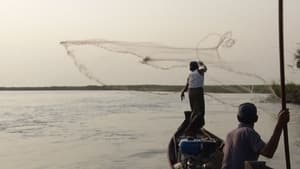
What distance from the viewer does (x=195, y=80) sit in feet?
41.9

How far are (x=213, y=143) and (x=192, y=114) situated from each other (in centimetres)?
346

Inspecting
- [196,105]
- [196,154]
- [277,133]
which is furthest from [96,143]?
[277,133]

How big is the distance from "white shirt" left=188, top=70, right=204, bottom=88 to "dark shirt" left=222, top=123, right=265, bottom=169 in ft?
23.2

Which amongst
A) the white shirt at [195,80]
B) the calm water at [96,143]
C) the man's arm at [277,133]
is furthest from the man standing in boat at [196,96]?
the man's arm at [277,133]

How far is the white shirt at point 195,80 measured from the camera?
12.7 meters

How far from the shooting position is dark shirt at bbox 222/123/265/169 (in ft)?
17.6

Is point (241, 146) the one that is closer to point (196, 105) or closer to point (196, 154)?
point (196, 154)

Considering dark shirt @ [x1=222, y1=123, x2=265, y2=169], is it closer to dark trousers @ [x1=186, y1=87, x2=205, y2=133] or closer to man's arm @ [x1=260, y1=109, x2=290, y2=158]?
man's arm @ [x1=260, y1=109, x2=290, y2=158]

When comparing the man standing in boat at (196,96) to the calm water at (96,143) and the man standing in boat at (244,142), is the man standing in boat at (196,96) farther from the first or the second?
the man standing in boat at (244,142)

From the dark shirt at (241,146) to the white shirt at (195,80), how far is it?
7.08 m

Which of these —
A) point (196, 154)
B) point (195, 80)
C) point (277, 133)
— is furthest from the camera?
point (195, 80)

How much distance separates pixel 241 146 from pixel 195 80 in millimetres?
7360

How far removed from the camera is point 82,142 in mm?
25438

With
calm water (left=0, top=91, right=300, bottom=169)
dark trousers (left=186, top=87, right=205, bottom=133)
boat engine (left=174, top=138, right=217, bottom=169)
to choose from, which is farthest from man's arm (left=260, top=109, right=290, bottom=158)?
calm water (left=0, top=91, right=300, bottom=169)
